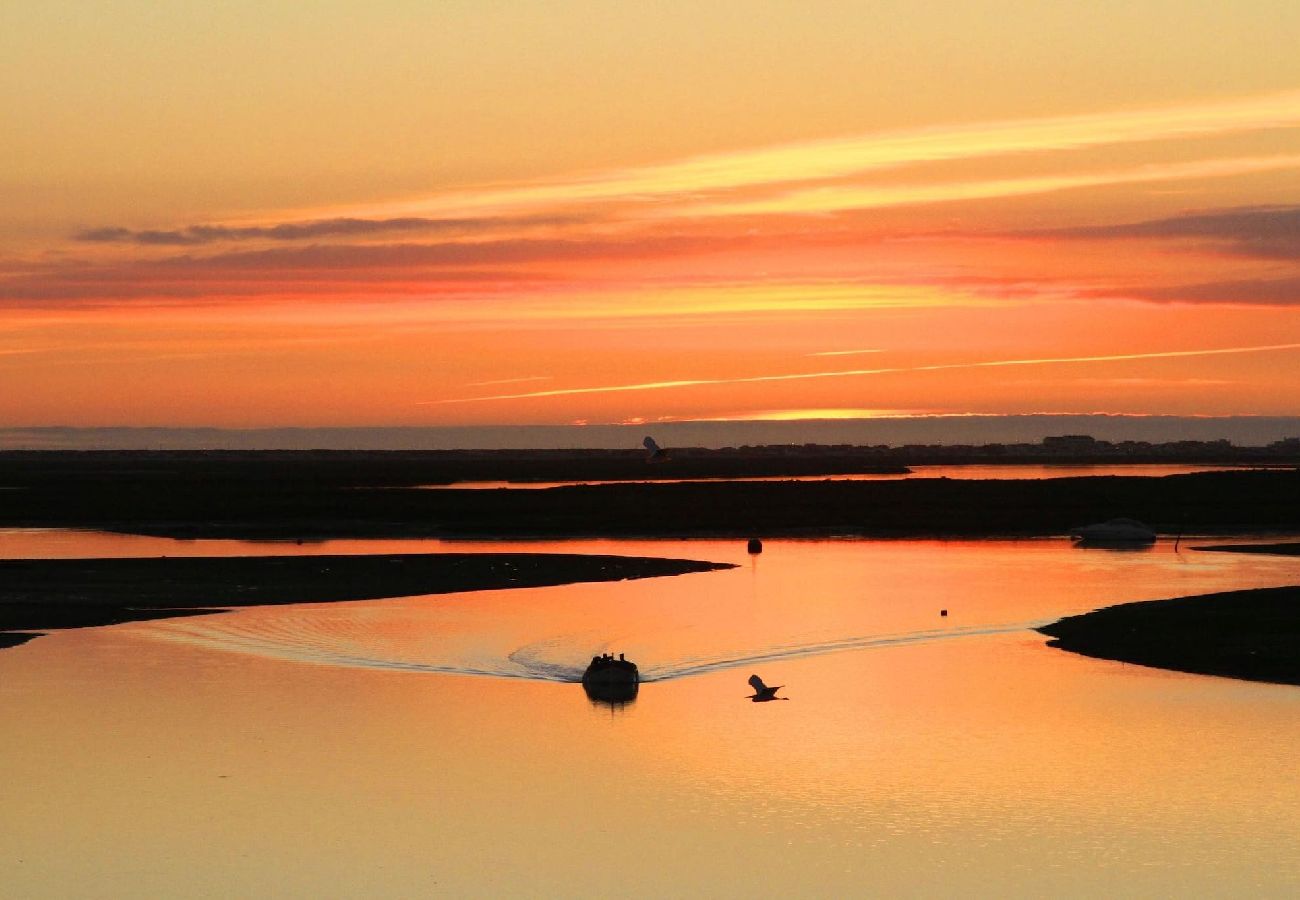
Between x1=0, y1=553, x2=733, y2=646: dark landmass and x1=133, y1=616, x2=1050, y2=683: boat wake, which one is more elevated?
x1=0, y1=553, x2=733, y2=646: dark landmass

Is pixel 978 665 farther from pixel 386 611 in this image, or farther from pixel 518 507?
pixel 518 507

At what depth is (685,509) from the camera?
119 m

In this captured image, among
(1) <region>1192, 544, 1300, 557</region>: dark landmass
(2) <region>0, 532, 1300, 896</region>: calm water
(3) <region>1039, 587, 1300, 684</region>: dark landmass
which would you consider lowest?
(2) <region>0, 532, 1300, 896</region>: calm water

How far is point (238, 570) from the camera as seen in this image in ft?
224

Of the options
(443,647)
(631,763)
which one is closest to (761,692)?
(631,763)

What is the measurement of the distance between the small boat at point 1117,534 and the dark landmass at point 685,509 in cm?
641

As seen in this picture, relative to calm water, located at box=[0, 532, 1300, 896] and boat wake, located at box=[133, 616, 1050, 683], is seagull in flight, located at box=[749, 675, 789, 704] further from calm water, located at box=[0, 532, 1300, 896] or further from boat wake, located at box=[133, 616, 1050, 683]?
boat wake, located at box=[133, 616, 1050, 683]

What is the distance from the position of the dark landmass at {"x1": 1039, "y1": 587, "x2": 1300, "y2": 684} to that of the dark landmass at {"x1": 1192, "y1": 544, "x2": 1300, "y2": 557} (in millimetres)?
25365

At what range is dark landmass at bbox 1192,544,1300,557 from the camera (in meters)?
79.0

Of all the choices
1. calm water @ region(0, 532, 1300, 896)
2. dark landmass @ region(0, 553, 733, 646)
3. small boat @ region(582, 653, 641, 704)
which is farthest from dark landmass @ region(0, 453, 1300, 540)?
small boat @ region(582, 653, 641, 704)

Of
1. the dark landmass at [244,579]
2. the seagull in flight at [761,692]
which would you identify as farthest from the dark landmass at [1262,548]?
the seagull in flight at [761,692]

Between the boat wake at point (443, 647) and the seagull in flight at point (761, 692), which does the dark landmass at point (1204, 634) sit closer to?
the boat wake at point (443, 647)

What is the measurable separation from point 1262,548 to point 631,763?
5986cm

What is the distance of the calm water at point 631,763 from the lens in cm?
2369
